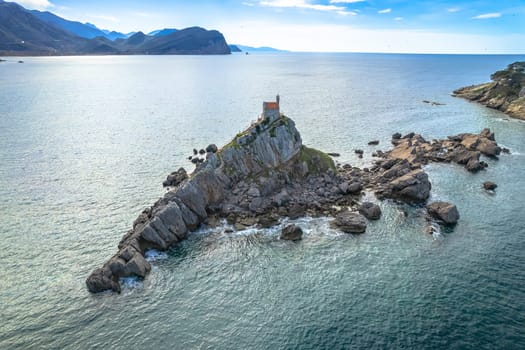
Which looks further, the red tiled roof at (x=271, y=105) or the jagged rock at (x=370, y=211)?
the red tiled roof at (x=271, y=105)

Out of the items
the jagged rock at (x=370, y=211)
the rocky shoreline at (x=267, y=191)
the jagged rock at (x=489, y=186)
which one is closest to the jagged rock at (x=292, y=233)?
the rocky shoreline at (x=267, y=191)

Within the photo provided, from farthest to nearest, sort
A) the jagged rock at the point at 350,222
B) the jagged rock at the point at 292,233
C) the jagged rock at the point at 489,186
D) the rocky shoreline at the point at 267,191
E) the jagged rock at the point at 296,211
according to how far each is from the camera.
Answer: the jagged rock at the point at 489,186 → the jagged rock at the point at 296,211 → the jagged rock at the point at 350,222 → the jagged rock at the point at 292,233 → the rocky shoreline at the point at 267,191

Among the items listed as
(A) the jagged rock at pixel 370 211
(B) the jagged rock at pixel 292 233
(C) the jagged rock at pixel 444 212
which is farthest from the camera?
(A) the jagged rock at pixel 370 211

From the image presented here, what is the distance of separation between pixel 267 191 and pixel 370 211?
20600mm

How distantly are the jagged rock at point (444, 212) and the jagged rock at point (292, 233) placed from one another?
84.5 feet

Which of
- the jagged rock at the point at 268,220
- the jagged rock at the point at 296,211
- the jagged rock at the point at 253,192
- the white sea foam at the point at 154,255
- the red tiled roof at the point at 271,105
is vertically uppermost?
the red tiled roof at the point at 271,105

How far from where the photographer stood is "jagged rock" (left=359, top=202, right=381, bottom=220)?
2618 inches

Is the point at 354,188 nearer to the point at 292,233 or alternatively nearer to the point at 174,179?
the point at 292,233

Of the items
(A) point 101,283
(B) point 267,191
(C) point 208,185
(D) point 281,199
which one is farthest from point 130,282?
(B) point 267,191

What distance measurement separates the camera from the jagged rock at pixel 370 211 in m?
66.5

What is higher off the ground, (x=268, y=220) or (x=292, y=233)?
(x=292, y=233)

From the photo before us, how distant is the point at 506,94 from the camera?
16362cm

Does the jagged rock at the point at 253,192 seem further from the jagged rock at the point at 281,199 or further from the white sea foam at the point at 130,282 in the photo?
the white sea foam at the point at 130,282

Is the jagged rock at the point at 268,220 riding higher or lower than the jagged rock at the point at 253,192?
lower
